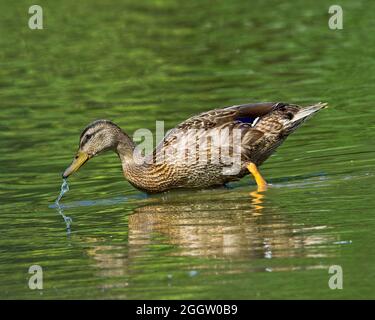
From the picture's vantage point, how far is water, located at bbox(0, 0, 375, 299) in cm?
958

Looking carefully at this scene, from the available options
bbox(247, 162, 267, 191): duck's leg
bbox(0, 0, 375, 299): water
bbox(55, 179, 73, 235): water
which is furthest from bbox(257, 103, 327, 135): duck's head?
bbox(55, 179, 73, 235): water

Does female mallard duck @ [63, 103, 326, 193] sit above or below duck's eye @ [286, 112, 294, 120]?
below

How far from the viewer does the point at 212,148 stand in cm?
1277

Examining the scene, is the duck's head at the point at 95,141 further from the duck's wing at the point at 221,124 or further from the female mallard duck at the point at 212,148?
the duck's wing at the point at 221,124

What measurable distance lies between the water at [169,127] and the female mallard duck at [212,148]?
0.69 feet

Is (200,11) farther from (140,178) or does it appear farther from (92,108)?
(140,178)

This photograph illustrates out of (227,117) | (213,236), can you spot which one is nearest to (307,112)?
(227,117)

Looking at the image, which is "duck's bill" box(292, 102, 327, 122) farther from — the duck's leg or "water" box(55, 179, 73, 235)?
"water" box(55, 179, 73, 235)

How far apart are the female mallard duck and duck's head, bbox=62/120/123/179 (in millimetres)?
12

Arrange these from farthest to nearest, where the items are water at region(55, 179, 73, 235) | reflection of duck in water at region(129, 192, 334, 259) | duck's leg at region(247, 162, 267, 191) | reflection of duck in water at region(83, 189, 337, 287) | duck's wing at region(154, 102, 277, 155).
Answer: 1. duck's wing at region(154, 102, 277, 155)
2. duck's leg at region(247, 162, 267, 191)
3. water at region(55, 179, 73, 235)
4. reflection of duck in water at region(129, 192, 334, 259)
5. reflection of duck in water at region(83, 189, 337, 287)

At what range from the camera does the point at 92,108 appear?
1844 centimetres


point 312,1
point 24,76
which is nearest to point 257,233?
point 24,76

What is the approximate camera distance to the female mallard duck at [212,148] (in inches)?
504

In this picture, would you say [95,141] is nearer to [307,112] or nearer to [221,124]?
[221,124]
